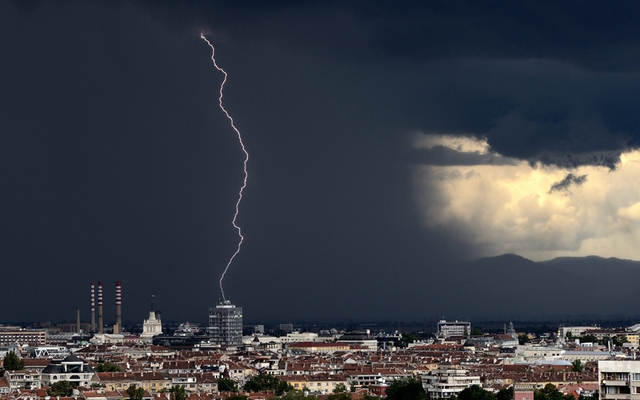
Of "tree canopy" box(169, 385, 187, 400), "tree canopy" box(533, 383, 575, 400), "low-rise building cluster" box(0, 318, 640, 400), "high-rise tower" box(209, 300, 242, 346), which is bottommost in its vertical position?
"tree canopy" box(533, 383, 575, 400)

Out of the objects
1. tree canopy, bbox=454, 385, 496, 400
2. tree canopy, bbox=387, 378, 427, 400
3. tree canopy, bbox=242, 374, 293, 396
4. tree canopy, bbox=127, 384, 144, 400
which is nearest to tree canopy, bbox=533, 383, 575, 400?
tree canopy, bbox=454, 385, 496, 400

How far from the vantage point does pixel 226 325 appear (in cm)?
16100

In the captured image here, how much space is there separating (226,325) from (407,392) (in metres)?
84.3

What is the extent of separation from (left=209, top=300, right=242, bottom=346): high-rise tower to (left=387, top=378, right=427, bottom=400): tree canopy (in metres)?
81.5

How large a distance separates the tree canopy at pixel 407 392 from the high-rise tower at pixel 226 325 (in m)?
81.5

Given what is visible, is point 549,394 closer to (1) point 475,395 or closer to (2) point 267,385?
(1) point 475,395

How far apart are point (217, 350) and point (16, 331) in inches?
2448

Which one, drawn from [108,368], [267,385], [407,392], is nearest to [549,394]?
[407,392]

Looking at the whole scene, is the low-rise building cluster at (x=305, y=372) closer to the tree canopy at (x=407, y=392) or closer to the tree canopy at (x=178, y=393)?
the tree canopy at (x=178, y=393)

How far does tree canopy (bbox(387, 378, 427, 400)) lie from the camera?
7744cm

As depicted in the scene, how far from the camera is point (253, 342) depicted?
172 metres

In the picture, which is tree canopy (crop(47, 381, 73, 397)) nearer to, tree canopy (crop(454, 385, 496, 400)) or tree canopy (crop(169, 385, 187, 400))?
tree canopy (crop(169, 385, 187, 400))

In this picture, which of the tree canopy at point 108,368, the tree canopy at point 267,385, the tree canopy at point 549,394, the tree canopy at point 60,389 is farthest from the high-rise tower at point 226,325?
the tree canopy at point 549,394

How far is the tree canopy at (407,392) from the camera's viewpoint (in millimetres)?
77438
